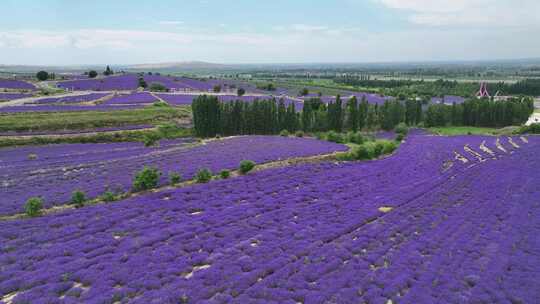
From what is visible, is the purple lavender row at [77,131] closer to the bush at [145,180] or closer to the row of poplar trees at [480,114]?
the bush at [145,180]

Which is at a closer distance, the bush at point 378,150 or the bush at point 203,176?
the bush at point 203,176

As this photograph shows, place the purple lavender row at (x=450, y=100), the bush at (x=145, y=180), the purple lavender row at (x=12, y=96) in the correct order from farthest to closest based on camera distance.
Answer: the purple lavender row at (x=450, y=100), the purple lavender row at (x=12, y=96), the bush at (x=145, y=180)

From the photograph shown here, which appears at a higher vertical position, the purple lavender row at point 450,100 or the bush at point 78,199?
the purple lavender row at point 450,100

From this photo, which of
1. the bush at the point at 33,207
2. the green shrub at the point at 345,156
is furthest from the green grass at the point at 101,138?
the bush at the point at 33,207

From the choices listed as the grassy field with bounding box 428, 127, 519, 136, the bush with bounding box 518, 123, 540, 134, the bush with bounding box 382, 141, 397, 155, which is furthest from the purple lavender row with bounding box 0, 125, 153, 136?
the bush with bounding box 518, 123, 540, 134

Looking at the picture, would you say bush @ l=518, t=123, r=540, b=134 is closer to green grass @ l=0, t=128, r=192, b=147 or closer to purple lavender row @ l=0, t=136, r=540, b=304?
purple lavender row @ l=0, t=136, r=540, b=304

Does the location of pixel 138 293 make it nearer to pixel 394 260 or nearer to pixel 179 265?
pixel 179 265
